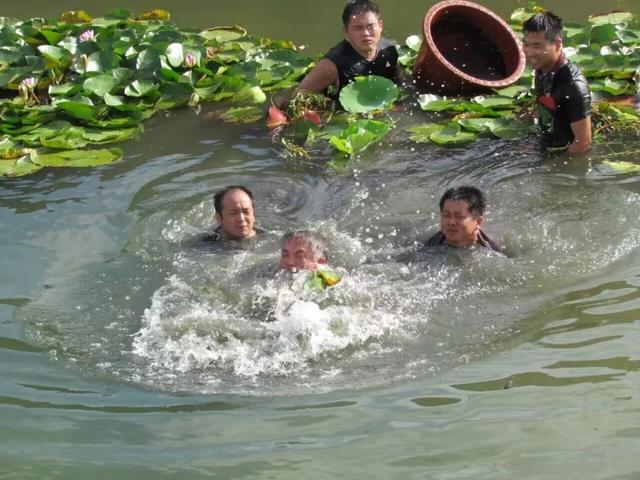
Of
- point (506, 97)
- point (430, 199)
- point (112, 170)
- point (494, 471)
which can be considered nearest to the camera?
point (494, 471)

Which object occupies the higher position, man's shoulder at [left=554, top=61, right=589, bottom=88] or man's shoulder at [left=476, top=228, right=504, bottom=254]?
man's shoulder at [left=554, top=61, right=589, bottom=88]

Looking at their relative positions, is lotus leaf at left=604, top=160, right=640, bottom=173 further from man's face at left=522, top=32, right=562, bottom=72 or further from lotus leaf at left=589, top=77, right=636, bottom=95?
lotus leaf at left=589, top=77, right=636, bottom=95

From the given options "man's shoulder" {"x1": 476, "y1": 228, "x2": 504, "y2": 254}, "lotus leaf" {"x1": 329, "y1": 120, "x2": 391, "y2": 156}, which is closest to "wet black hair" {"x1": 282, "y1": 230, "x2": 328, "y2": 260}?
"man's shoulder" {"x1": 476, "y1": 228, "x2": 504, "y2": 254}

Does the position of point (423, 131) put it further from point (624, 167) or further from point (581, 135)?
point (624, 167)

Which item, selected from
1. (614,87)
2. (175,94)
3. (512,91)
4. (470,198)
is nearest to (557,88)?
(512,91)

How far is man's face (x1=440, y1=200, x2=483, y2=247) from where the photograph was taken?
5.34 meters

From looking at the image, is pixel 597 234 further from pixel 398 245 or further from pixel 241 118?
pixel 241 118

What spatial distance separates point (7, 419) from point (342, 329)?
1552 millimetres

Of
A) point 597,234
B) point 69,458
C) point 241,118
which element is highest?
point 241,118

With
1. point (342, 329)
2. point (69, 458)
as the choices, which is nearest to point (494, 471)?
point (342, 329)

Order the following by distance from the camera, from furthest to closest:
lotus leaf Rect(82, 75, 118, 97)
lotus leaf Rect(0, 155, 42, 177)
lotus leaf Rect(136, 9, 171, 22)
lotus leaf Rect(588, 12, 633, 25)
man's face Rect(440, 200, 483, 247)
A: lotus leaf Rect(136, 9, 171, 22)
lotus leaf Rect(588, 12, 633, 25)
lotus leaf Rect(82, 75, 118, 97)
lotus leaf Rect(0, 155, 42, 177)
man's face Rect(440, 200, 483, 247)

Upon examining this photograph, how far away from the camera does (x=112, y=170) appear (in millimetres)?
6734

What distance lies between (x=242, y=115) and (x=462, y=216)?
2.66 m

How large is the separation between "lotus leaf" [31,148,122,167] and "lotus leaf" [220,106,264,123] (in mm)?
961
